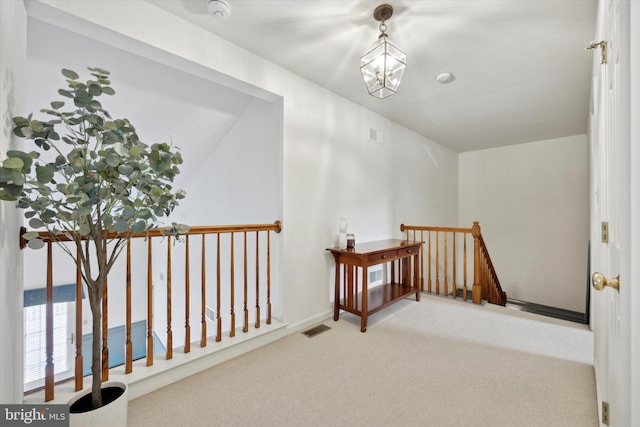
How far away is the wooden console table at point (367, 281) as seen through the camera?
264cm

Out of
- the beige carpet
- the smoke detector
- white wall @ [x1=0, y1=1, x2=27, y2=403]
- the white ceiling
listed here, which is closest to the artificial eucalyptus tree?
white wall @ [x1=0, y1=1, x2=27, y2=403]

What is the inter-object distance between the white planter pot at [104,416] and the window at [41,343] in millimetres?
4010

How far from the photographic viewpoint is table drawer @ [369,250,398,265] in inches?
106

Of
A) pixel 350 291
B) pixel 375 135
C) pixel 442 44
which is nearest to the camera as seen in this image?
pixel 442 44

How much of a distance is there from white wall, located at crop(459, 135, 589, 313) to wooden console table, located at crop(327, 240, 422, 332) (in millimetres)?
3113

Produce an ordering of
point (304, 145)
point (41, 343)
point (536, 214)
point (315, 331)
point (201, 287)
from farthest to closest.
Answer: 1. point (536, 214)
2. point (41, 343)
3. point (304, 145)
4. point (315, 331)
5. point (201, 287)

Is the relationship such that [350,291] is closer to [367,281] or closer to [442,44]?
[367,281]

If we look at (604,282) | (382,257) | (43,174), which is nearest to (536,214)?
(382,257)

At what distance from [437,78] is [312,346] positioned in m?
2.95

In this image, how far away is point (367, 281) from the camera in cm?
301

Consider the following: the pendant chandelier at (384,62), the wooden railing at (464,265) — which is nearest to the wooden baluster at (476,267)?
the wooden railing at (464,265)

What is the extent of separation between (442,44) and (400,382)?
2.67 m

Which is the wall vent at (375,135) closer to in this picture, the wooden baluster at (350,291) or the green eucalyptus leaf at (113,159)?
the wooden baluster at (350,291)

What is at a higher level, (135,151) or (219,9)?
(219,9)
